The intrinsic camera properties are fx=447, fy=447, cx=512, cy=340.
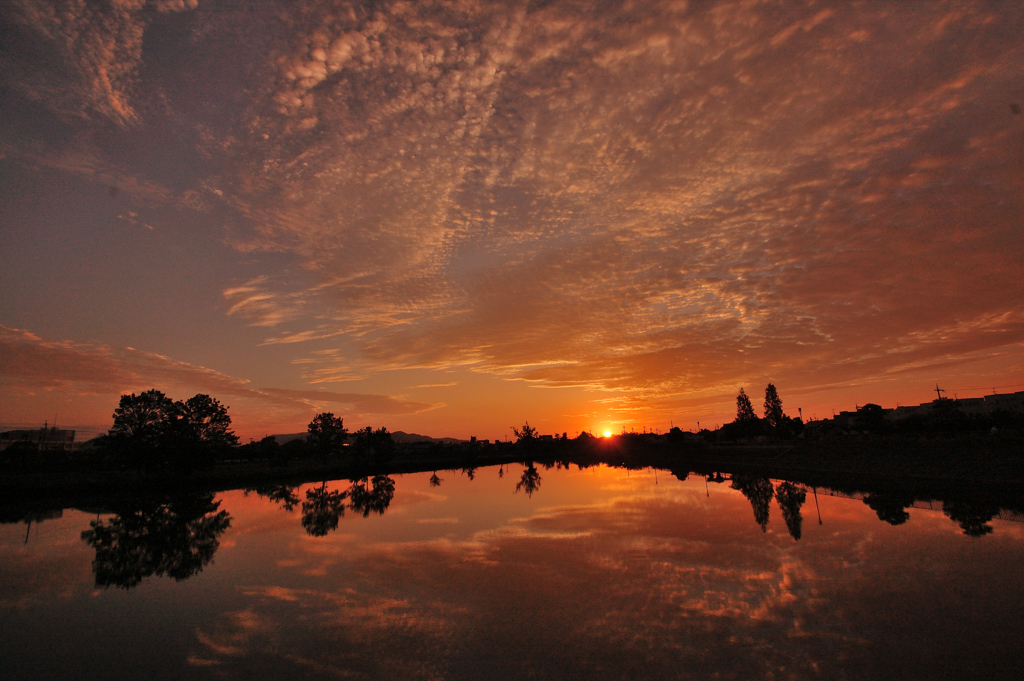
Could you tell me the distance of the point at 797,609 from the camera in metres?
14.0

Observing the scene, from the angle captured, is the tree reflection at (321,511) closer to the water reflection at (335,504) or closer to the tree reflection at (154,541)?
the water reflection at (335,504)

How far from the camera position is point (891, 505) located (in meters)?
33.6

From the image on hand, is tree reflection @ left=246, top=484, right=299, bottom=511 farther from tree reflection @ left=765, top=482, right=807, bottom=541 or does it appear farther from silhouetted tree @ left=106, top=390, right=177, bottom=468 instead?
tree reflection @ left=765, top=482, right=807, bottom=541

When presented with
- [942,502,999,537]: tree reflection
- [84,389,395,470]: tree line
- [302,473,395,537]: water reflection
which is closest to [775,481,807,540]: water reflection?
[942,502,999,537]: tree reflection

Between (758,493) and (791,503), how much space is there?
773cm

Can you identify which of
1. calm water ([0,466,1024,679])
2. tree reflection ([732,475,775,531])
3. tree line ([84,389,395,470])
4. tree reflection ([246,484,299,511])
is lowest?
tree reflection ([732,475,775,531])

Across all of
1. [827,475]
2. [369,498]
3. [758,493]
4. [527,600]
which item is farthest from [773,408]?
[527,600]

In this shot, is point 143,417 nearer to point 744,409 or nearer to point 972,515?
point 972,515

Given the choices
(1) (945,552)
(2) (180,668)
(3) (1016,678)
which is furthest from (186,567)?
(1) (945,552)

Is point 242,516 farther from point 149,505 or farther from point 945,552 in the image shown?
point 945,552

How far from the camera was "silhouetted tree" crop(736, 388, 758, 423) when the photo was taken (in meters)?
147

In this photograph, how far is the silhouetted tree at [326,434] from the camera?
362 ft

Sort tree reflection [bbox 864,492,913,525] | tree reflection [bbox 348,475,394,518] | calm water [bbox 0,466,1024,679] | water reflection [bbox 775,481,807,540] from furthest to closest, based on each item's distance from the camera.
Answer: tree reflection [bbox 348,475,394,518] < tree reflection [bbox 864,492,913,525] < water reflection [bbox 775,481,807,540] < calm water [bbox 0,466,1024,679]

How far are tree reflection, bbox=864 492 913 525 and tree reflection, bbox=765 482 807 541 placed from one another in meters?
4.63
